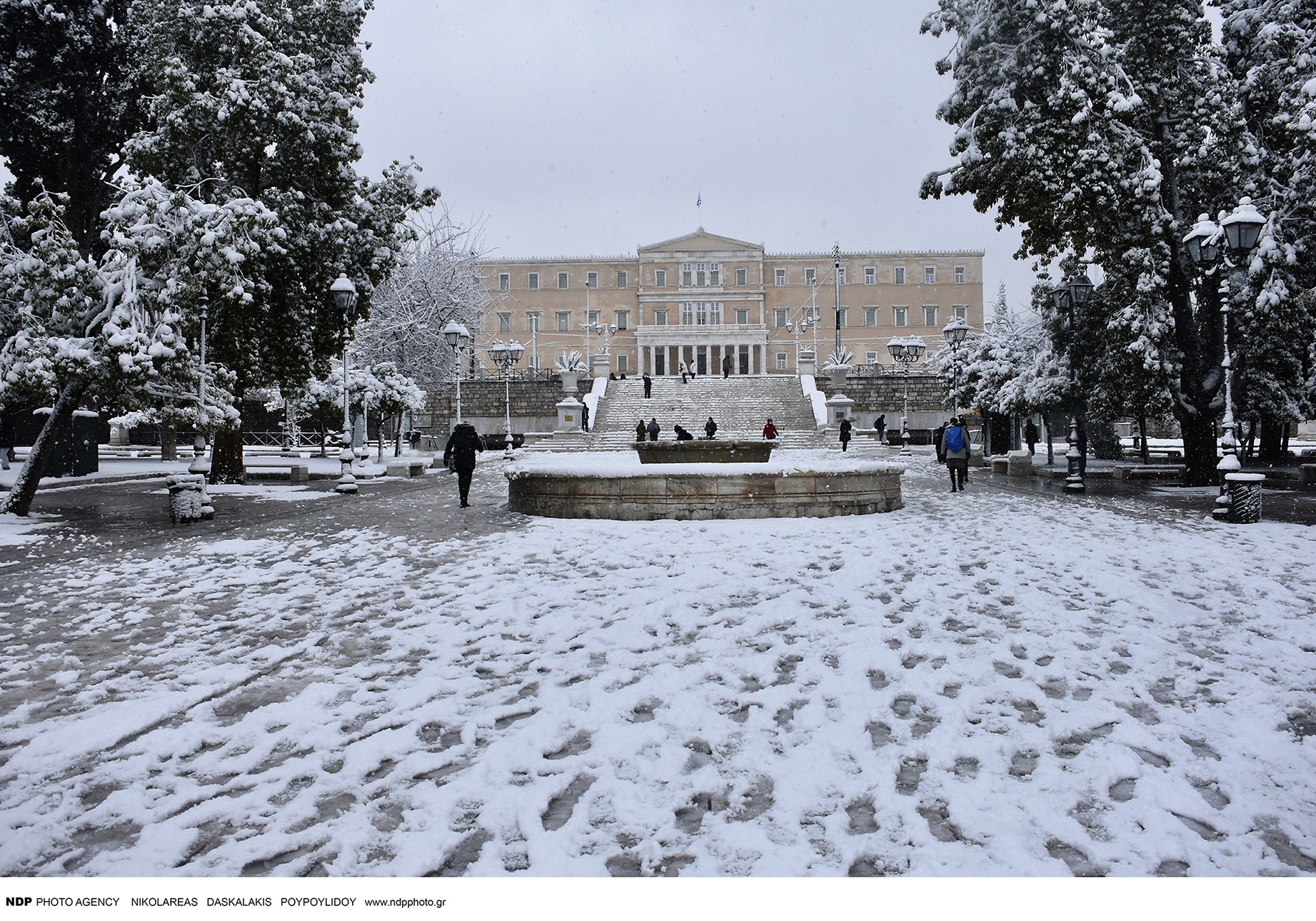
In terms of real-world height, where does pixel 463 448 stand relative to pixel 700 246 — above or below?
→ below

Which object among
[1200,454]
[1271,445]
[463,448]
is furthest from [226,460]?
[1271,445]

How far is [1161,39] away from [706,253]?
57682mm

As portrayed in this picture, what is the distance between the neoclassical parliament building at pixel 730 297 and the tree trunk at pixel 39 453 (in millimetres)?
59187

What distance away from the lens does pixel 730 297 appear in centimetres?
7038

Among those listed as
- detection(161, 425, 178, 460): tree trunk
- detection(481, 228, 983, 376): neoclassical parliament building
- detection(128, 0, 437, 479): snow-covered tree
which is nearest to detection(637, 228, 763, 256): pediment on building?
detection(481, 228, 983, 376): neoclassical parliament building

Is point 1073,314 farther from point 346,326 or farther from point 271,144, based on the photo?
point 271,144

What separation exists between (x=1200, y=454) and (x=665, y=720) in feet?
49.8

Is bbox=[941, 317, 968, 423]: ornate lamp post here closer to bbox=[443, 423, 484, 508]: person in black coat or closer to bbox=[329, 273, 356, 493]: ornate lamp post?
bbox=[329, 273, 356, 493]: ornate lamp post

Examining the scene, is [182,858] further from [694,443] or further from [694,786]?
[694,443]

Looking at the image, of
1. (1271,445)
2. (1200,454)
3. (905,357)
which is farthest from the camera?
(905,357)

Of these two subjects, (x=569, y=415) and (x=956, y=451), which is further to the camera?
(x=569, y=415)

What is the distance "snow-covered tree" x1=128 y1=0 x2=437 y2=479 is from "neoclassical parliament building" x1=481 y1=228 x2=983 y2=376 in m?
53.0

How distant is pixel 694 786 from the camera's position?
3.04 metres

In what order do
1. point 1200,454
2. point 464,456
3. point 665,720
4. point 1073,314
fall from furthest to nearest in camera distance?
point 1073,314, point 1200,454, point 464,456, point 665,720
